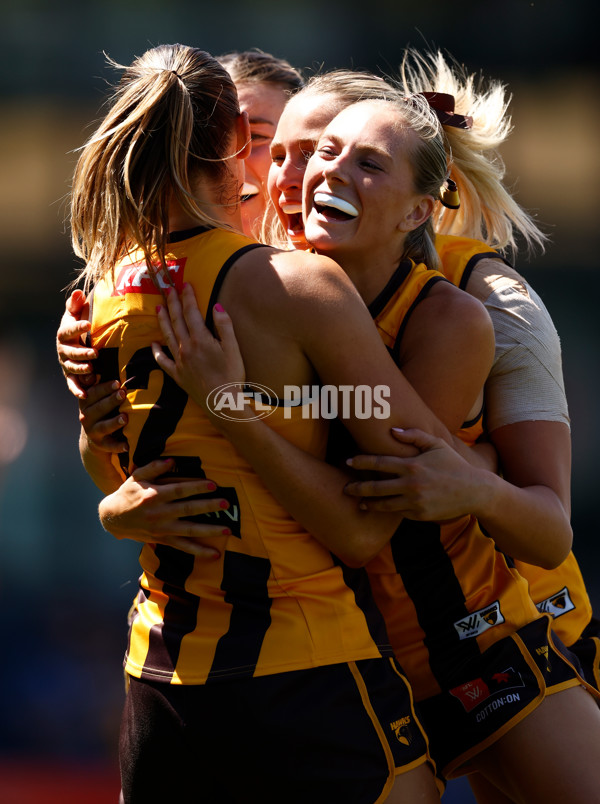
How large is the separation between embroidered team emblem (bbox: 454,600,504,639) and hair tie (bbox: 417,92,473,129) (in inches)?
43.4

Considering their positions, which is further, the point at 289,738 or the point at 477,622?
the point at 477,622

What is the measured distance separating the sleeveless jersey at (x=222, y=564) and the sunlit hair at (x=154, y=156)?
2.6 inches

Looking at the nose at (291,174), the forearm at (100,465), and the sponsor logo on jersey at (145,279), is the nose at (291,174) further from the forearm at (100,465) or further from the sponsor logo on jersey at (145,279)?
the forearm at (100,465)

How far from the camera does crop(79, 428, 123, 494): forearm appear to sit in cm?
202

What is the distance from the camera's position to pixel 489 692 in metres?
1.81

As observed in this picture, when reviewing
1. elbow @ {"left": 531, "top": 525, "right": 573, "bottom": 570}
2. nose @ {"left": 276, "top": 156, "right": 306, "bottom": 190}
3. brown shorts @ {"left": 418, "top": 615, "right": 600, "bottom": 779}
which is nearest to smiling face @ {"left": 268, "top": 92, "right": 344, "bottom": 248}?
nose @ {"left": 276, "top": 156, "right": 306, "bottom": 190}

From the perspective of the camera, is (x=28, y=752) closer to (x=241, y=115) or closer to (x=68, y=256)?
(x=68, y=256)

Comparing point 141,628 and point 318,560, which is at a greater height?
point 318,560

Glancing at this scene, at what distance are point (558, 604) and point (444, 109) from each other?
1163 mm

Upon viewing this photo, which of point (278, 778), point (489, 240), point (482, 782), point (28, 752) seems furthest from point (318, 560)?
point (28, 752)

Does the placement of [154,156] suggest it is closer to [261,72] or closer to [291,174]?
[291,174]

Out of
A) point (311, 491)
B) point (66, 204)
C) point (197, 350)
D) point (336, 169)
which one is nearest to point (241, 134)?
point (336, 169)

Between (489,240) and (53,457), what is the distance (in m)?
4.06

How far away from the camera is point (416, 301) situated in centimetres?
→ 185
